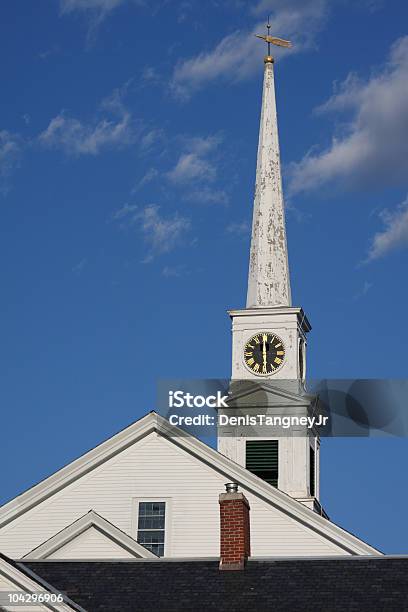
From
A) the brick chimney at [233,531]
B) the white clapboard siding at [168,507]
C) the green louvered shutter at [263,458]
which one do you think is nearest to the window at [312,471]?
the green louvered shutter at [263,458]

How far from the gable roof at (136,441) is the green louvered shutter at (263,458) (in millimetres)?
7637

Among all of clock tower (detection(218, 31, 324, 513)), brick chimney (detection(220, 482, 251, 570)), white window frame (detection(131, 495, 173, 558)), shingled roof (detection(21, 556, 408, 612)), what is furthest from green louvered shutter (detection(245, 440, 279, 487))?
shingled roof (detection(21, 556, 408, 612))

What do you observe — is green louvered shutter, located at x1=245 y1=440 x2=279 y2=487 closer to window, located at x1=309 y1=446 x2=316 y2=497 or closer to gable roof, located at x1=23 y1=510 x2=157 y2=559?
window, located at x1=309 y1=446 x2=316 y2=497

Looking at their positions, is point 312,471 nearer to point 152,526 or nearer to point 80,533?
point 152,526

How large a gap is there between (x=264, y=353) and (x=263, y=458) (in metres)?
4.16

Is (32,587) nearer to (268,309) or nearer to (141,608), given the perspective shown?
(141,608)

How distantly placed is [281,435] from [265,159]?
1301 cm

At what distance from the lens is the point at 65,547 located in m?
36.4

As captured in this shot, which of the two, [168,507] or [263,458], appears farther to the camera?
[263,458]

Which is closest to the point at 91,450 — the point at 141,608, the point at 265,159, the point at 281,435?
the point at 281,435

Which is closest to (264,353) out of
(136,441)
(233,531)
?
(136,441)

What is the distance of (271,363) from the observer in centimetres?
4972

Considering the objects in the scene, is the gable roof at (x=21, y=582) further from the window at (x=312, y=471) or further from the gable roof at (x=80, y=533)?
the window at (x=312, y=471)

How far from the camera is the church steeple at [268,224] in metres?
52.3
